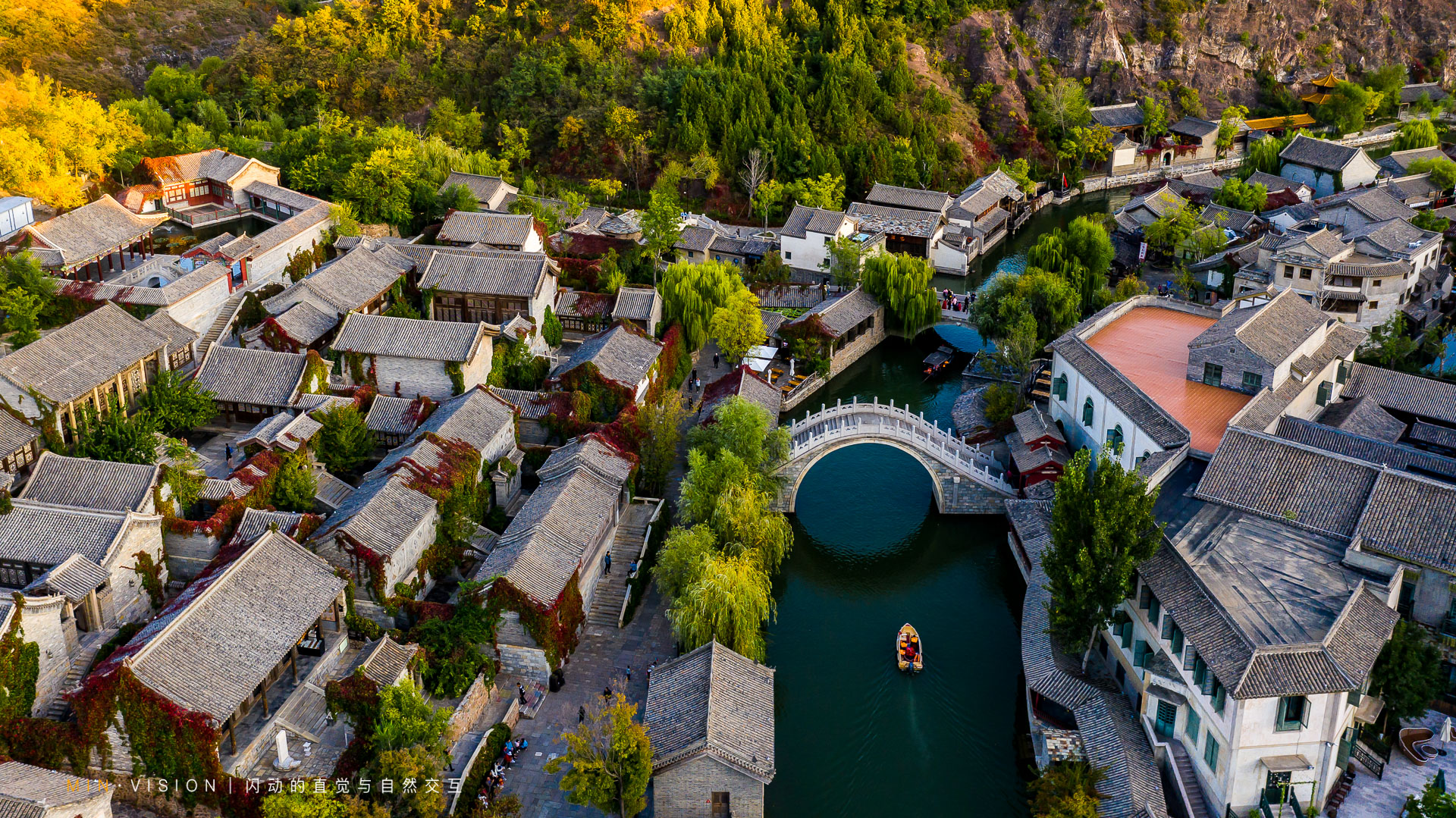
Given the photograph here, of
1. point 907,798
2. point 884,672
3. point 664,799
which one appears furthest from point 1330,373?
point 664,799

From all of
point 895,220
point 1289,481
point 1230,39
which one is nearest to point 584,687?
point 1289,481

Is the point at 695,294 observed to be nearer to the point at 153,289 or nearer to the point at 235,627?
the point at 153,289

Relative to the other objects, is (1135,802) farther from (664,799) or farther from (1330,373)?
(1330,373)

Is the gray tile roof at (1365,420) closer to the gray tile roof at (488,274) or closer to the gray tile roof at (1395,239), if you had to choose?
the gray tile roof at (1395,239)

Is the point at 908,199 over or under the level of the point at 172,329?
under

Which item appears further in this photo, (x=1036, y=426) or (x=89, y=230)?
(x=89, y=230)

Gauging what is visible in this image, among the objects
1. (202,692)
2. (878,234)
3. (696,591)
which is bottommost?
(878,234)

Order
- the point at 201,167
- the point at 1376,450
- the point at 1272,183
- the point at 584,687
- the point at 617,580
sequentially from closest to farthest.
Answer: the point at 584,687
the point at 1376,450
the point at 617,580
the point at 201,167
the point at 1272,183
